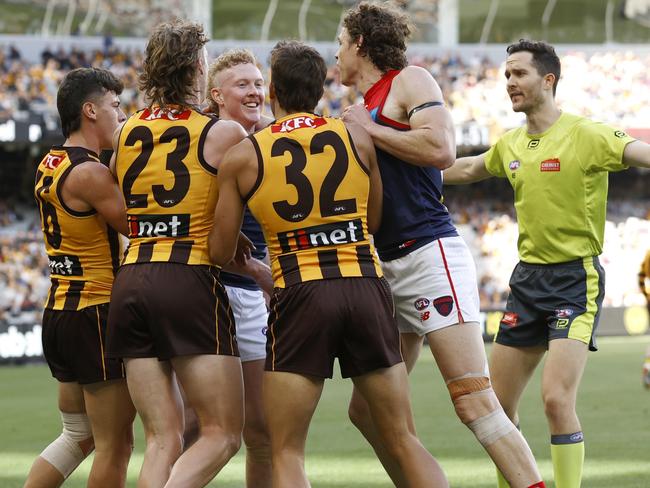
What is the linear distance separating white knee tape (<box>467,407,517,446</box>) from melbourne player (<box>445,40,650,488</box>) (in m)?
0.83

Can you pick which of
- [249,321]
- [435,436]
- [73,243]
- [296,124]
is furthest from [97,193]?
[435,436]

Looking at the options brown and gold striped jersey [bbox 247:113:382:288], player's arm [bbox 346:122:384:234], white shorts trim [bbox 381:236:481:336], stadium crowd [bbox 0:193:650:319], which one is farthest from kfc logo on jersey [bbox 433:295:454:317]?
stadium crowd [bbox 0:193:650:319]

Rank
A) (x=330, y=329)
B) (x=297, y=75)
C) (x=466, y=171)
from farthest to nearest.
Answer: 1. (x=466, y=171)
2. (x=297, y=75)
3. (x=330, y=329)

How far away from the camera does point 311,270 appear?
15.3ft

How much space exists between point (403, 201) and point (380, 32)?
0.85 metres

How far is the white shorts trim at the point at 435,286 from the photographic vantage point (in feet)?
17.1

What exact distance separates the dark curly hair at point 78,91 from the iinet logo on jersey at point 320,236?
1.42m

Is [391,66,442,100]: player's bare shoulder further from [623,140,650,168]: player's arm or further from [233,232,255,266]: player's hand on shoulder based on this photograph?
[623,140,650,168]: player's arm

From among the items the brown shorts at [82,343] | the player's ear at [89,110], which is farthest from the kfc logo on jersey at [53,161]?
the brown shorts at [82,343]

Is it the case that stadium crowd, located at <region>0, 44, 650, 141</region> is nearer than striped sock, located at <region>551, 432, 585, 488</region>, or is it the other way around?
striped sock, located at <region>551, 432, 585, 488</region>

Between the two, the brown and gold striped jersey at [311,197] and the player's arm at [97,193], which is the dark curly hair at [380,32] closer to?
the brown and gold striped jersey at [311,197]

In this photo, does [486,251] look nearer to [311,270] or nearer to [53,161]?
[53,161]

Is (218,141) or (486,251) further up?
(218,141)

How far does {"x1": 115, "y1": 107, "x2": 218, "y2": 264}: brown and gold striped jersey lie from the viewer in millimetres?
4809
